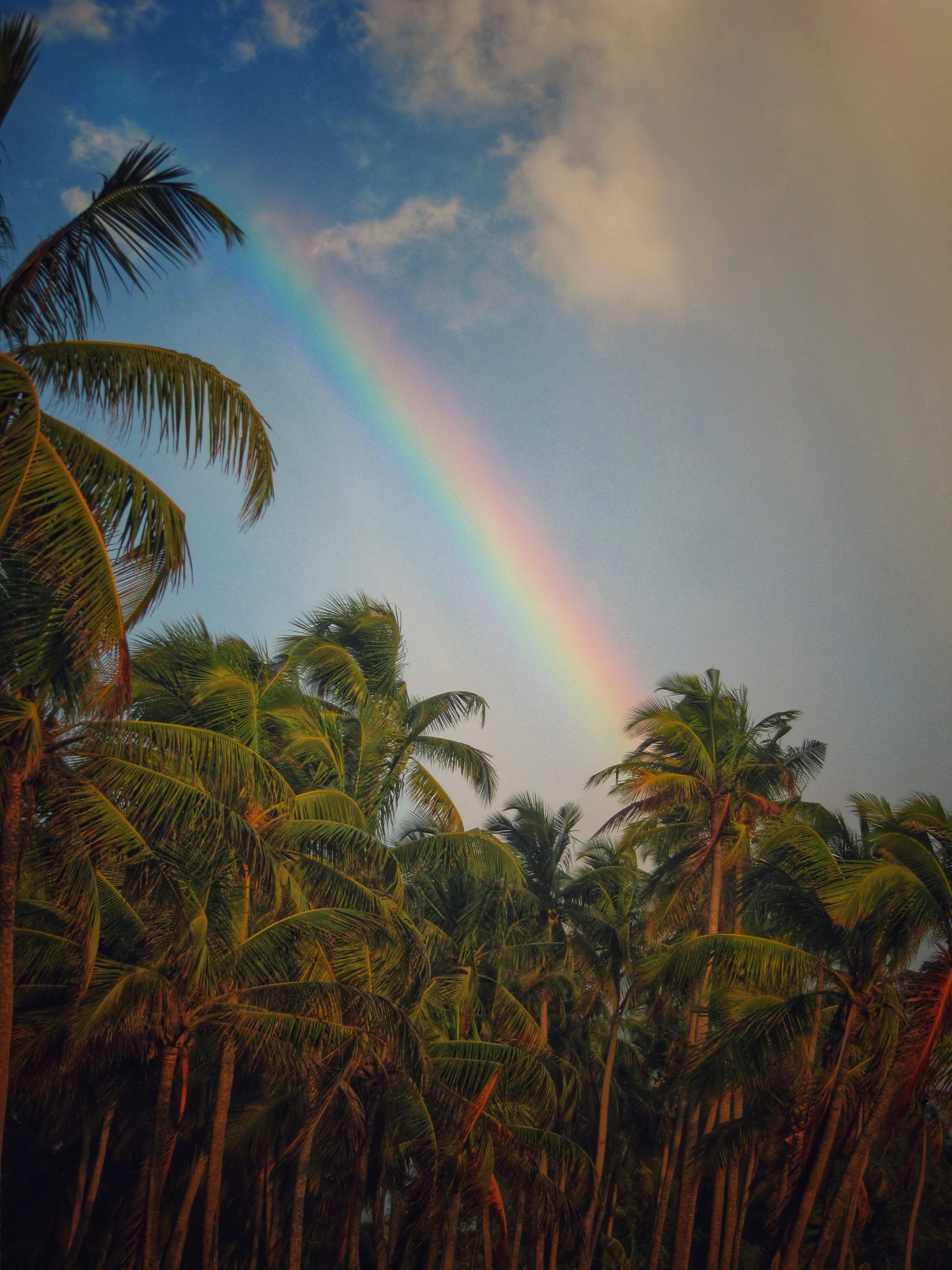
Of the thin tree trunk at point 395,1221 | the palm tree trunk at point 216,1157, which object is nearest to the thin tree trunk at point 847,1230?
the thin tree trunk at point 395,1221

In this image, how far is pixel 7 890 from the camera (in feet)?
32.3

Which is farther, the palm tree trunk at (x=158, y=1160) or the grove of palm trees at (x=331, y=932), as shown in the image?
the palm tree trunk at (x=158, y=1160)

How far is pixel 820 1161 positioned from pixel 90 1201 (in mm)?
15384

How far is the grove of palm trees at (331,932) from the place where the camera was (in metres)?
8.63

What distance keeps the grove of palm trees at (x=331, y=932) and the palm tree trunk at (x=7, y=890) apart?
1.7 inches

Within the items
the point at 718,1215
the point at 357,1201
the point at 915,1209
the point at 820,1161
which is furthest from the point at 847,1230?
the point at 357,1201

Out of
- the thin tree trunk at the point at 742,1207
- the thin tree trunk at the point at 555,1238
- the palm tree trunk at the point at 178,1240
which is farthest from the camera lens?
the thin tree trunk at the point at 742,1207

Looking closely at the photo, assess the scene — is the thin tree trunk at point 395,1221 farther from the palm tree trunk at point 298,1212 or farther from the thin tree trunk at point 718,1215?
the thin tree trunk at point 718,1215

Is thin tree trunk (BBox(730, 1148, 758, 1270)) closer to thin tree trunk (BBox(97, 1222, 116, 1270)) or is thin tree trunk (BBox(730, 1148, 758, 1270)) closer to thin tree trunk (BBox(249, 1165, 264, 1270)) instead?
thin tree trunk (BBox(249, 1165, 264, 1270))

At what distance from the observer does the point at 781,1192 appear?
836 inches

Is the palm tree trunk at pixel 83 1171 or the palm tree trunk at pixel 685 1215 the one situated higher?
the palm tree trunk at pixel 685 1215

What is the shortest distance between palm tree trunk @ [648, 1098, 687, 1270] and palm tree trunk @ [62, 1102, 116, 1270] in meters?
13.5

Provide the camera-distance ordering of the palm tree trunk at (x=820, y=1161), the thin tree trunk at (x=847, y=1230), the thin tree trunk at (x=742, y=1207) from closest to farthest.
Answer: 1. the palm tree trunk at (x=820, y=1161)
2. the thin tree trunk at (x=847, y=1230)
3. the thin tree trunk at (x=742, y=1207)

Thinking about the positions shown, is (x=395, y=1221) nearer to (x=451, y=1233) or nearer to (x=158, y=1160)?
(x=451, y=1233)
